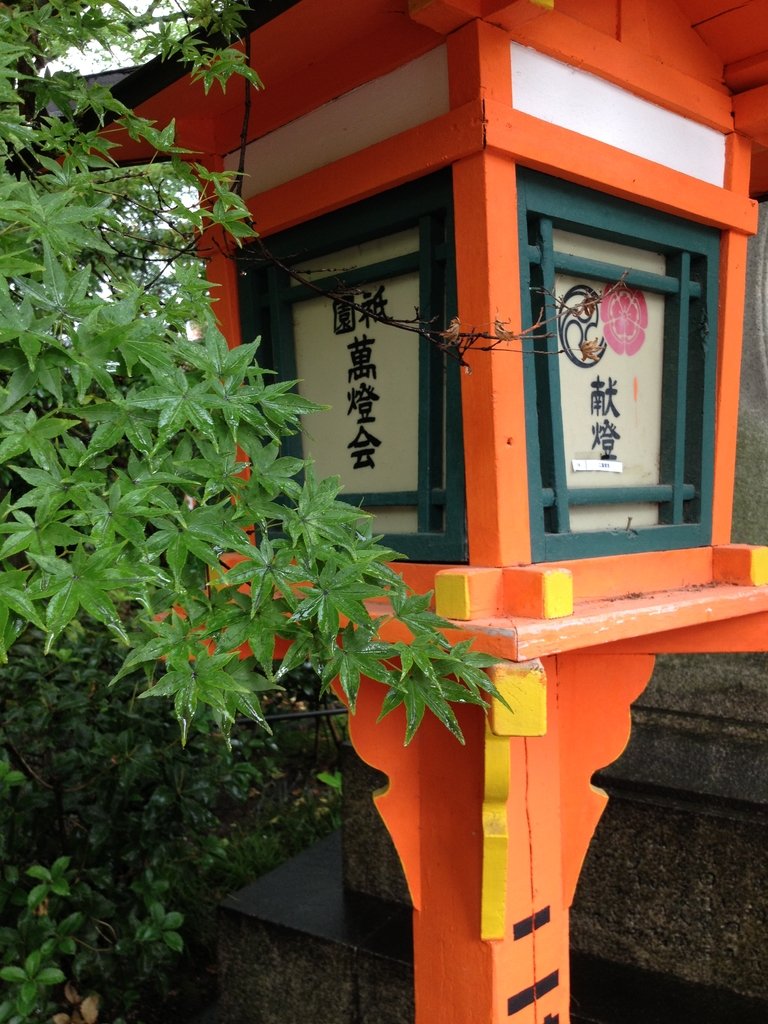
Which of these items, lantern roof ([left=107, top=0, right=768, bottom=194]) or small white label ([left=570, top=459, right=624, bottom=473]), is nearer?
lantern roof ([left=107, top=0, right=768, bottom=194])

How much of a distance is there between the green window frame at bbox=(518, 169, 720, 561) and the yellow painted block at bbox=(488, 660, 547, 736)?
0.25m

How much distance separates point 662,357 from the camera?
5.92 ft

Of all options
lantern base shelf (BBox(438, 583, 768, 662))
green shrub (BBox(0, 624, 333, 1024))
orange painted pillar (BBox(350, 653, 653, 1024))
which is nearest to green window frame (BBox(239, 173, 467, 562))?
lantern base shelf (BBox(438, 583, 768, 662))

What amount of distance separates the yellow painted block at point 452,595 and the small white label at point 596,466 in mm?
373

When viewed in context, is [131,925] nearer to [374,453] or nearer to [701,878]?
[701,878]

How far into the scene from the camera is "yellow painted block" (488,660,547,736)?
52.4 inches

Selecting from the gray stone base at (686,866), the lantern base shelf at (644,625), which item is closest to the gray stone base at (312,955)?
the gray stone base at (686,866)

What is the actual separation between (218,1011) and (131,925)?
1.80 ft

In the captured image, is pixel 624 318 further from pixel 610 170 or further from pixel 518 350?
pixel 518 350

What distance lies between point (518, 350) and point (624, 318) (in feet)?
1.37

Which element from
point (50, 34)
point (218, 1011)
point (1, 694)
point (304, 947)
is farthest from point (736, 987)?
point (50, 34)

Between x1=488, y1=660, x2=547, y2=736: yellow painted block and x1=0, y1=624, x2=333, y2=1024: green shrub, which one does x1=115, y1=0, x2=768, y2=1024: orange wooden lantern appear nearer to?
x1=488, y1=660, x2=547, y2=736: yellow painted block

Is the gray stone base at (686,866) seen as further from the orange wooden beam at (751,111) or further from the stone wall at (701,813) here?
the orange wooden beam at (751,111)

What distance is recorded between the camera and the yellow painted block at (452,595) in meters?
1.38
